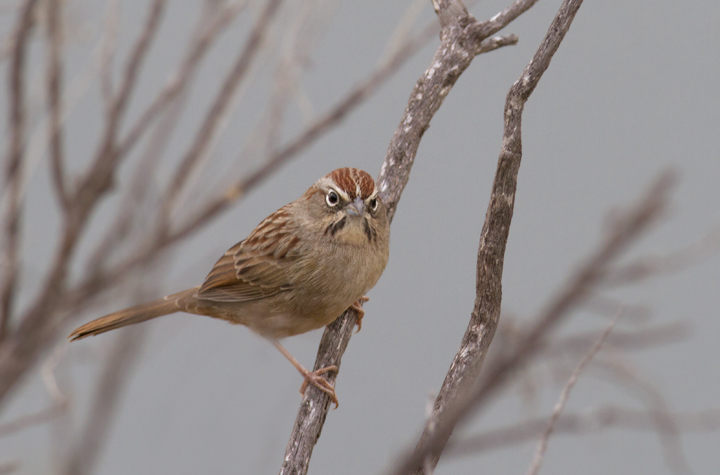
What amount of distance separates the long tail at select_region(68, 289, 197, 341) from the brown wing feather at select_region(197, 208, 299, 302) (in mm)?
174

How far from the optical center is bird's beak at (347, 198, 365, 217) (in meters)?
3.27

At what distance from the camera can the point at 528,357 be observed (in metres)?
0.84

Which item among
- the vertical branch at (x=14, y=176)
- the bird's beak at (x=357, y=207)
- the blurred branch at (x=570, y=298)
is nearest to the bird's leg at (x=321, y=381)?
the bird's beak at (x=357, y=207)

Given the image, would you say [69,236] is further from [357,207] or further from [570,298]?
[570,298]

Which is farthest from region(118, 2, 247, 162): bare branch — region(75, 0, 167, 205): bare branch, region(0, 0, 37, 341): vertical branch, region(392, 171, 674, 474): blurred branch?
region(392, 171, 674, 474): blurred branch

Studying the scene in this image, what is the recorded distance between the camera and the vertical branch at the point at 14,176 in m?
2.50

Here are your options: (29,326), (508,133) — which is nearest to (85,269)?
(29,326)

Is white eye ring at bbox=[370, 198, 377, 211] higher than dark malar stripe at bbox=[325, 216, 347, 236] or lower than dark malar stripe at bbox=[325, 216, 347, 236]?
lower

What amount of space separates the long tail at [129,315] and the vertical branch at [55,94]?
3.67 ft

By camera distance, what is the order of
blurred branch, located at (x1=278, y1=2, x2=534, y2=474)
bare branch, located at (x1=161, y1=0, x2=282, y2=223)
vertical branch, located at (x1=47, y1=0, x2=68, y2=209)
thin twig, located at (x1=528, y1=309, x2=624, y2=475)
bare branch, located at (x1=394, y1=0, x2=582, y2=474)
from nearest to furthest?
thin twig, located at (x1=528, y1=309, x2=624, y2=475) < bare branch, located at (x1=394, y1=0, x2=582, y2=474) < vertical branch, located at (x1=47, y1=0, x2=68, y2=209) < bare branch, located at (x1=161, y1=0, x2=282, y2=223) < blurred branch, located at (x1=278, y1=2, x2=534, y2=474)

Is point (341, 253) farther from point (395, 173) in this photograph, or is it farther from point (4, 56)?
point (4, 56)

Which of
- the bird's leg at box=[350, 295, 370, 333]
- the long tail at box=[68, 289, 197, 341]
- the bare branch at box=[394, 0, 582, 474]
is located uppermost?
the long tail at box=[68, 289, 197, 341]

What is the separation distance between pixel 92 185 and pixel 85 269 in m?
0.34

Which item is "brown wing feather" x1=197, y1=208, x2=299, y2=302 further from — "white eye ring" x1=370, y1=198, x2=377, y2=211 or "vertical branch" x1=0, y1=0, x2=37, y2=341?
"vertical branch" x1=0, y1=0, x2=37, y2=341
